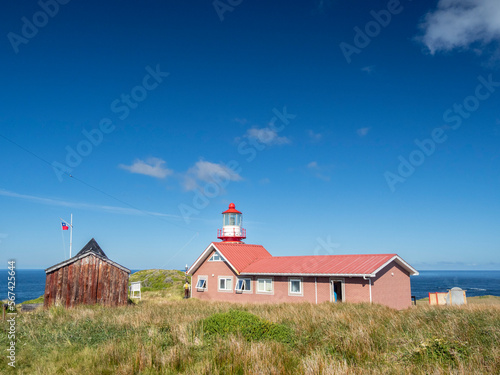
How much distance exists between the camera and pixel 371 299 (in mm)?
21984

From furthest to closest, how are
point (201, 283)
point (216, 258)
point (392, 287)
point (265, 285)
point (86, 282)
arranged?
point (201, 283) < point (216, 258) < point (265, 285) < point (392, 287) < point (86, 282)

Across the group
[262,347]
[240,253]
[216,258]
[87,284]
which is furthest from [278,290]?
[262,347]

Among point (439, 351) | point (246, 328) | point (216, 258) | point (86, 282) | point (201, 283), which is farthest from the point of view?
point (201, 283)

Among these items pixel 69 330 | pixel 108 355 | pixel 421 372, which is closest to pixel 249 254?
pixel 69 330

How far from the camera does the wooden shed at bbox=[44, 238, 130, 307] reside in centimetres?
2116

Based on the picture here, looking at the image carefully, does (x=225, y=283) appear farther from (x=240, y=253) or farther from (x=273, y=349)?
(x=273, y=349)

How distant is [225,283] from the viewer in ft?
96.7

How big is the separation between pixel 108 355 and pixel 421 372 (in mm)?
6815

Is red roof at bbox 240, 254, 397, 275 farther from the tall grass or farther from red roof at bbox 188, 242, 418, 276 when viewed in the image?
the tall grass

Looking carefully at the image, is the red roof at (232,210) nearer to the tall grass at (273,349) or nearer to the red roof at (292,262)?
the red roof at (292,262)

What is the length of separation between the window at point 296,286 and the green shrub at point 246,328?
48.7 ft

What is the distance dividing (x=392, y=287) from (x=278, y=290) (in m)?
7.86

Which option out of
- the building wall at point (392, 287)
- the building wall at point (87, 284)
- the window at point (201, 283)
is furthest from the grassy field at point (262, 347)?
the window at point (201, 283)

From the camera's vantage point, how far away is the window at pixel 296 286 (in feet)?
83.2
